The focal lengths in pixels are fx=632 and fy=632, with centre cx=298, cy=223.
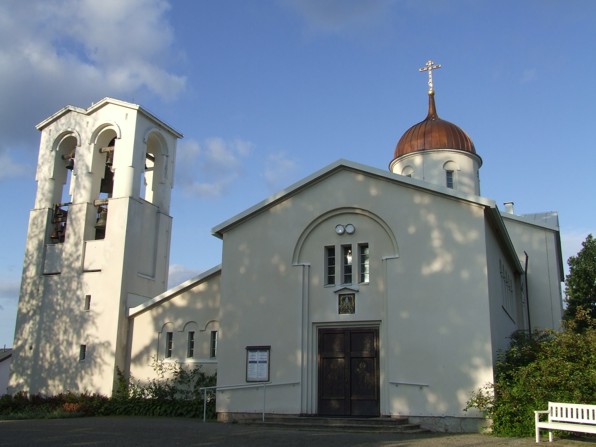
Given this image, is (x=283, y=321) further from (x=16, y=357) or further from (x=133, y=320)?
(x=16, y=357)

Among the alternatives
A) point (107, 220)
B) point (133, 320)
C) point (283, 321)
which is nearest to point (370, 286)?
point (283, 321)

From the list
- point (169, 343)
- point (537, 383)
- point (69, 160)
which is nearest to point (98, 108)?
point (69, 160)

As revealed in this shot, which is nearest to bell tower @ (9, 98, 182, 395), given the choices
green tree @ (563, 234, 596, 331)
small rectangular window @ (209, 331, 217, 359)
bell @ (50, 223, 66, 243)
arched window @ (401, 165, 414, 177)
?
bell @ (50, 223, 66, 243)

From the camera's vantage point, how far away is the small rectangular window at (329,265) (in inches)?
733

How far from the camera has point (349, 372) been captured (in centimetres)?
1773

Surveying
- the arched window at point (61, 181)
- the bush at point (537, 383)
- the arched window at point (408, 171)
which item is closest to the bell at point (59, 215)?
the arched window at point (61, 181)

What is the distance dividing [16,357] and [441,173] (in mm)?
19159

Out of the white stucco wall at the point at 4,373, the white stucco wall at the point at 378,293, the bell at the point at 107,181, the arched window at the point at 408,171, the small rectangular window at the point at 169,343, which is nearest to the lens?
the white stucco wall at the point at 378,293

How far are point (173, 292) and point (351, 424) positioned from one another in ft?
30.8

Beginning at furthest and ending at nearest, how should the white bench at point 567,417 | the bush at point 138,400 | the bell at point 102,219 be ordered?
the bell at point 102,219 → the bush at point 138,400 → the white bench at point 567,417

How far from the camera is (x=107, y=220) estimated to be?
24047 millimetres

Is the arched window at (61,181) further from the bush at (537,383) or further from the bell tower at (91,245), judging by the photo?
the bush at (537,383)

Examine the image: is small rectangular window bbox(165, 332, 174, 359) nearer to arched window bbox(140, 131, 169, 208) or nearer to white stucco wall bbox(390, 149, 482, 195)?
arched window bbox(140, 131, 169, 208)

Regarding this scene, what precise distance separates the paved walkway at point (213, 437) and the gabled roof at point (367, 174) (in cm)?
606
